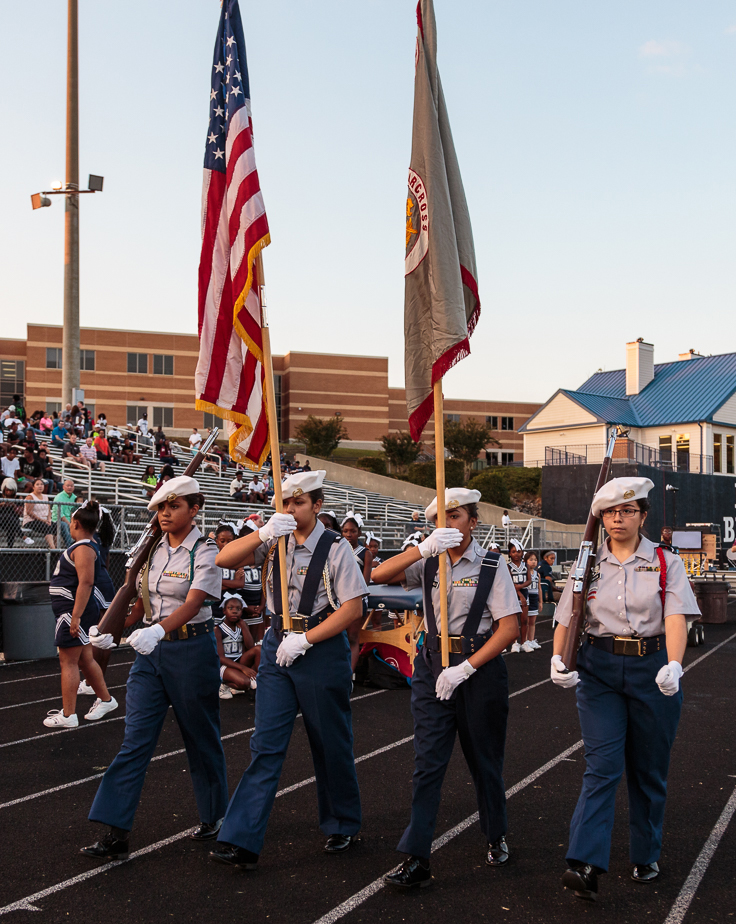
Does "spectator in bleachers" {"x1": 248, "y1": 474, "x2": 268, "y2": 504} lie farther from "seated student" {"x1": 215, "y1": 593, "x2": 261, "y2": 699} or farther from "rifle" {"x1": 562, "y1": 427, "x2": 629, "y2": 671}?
"rifle" {"x1": 562, "y1": 427, "x2": 629, "y2": 671}

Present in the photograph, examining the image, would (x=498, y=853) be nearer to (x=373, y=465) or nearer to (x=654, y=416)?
(x=373, y=465)

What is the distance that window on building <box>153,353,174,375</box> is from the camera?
66.9m

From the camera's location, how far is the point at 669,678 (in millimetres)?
4262

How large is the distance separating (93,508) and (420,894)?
195 inches

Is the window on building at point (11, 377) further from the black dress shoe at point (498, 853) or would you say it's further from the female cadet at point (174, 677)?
the black dress shoe at point (498, 853)

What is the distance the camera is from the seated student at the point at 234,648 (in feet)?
31.9

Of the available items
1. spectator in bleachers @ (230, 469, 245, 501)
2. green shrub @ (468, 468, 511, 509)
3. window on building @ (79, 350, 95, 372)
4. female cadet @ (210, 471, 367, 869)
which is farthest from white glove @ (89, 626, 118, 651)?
window on building @ (79, 350, 95, 372)

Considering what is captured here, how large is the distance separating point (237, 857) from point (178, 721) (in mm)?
838

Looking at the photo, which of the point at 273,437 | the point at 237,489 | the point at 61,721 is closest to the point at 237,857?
the point at 273,437

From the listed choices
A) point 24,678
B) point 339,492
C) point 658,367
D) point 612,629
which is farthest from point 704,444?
point 612,629

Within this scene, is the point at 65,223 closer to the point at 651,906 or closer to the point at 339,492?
the point at 339,492

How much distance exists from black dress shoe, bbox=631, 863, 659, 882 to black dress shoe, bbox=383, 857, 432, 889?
42.7 inches

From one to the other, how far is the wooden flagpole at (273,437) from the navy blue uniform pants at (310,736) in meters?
0.23

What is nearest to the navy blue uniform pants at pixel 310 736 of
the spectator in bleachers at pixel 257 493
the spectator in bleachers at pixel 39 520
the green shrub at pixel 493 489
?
the spectator in bleachers at pixel 39 520
